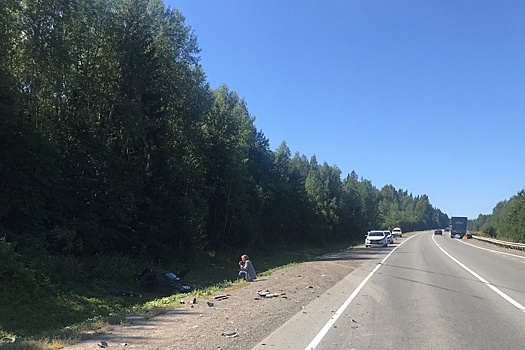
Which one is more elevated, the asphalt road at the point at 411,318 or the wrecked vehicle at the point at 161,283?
the asphalt road at the point at 411,318

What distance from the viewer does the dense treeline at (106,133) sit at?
70.7 ft

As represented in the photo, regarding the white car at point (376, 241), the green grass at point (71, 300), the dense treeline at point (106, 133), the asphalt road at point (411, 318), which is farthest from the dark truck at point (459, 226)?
the asphalt road at point (411, 318)

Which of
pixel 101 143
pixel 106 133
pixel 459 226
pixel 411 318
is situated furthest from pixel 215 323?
pixel 459 226

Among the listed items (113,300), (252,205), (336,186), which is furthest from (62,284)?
(336,186)

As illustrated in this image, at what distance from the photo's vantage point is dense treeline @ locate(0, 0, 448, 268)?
70.7 feet

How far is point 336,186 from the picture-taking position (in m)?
106

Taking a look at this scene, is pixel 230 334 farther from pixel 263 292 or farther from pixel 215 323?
pixel 263 292

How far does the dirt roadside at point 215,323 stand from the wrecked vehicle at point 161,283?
6.63 m

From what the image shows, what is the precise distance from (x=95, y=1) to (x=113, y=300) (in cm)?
1847

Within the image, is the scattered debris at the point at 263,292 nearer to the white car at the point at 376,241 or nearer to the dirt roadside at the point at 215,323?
the dirt roadside at the point at 215,323

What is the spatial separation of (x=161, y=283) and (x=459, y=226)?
88325 mm

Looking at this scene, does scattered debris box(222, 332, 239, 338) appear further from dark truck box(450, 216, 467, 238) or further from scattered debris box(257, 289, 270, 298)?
dark truck box(450, 216, 467, 238)

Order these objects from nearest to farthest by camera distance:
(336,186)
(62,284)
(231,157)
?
1. (62,284)
2. (231,157)
3. (336,186)

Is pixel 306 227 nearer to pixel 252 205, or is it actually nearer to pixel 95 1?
pixel 252 205
